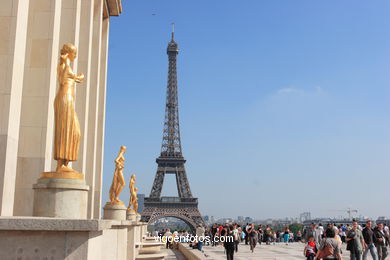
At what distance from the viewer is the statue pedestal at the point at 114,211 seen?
1681 cm

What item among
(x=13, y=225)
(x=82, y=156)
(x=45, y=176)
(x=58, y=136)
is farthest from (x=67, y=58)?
(x=82, y=156)

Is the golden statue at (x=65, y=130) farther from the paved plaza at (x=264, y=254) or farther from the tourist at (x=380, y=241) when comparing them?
the tourist at (x=380, y=241)

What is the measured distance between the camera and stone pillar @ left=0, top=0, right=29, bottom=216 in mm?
10031

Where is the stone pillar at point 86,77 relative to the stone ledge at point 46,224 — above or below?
above

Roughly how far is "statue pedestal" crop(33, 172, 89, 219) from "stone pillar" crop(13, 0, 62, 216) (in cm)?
610


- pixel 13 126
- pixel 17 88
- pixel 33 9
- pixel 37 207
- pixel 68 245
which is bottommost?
pixel 68 245

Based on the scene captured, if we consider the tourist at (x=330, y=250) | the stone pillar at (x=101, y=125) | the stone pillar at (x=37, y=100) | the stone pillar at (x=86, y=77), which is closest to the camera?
the tourist at (x=330, y=250)

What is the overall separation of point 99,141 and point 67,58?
15.7m

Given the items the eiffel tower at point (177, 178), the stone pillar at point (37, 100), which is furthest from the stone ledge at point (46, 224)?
the eiffel tower at point (177, 178)

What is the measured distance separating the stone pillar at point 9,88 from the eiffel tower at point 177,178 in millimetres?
75048

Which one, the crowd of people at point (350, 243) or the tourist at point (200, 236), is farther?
the tourist at point (200, 236)

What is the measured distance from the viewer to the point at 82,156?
16406 mm

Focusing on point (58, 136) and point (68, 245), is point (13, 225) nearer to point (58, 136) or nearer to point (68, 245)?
point (68, 245)

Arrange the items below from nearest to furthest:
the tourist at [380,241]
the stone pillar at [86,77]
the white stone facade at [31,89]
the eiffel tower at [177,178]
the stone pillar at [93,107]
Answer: the white stone facade at [31,89] < the stone pillar at [86,77] < the tourist at [380,241] < the stone pillar at [93,107] < the eiffel tower at [177,178]
